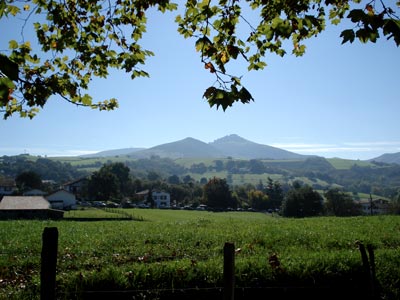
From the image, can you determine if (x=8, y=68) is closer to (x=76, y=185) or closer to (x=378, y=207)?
(x=76, y=185)

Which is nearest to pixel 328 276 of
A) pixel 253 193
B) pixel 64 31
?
pixel 64 31

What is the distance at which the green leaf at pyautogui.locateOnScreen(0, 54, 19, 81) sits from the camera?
9.09 ft

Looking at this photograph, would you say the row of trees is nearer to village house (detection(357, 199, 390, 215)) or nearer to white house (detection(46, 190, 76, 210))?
white house (detection(46, 190, 76, 210))

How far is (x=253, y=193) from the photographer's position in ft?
399

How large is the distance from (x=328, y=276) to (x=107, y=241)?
42.9 feet

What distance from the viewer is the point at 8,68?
2789 millimetres

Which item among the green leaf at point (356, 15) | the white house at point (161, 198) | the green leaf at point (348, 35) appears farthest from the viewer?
the white house at point (161, 198)

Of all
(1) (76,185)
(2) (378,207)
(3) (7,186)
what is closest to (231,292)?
(2) (378,207)

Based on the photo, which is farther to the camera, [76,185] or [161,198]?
[76,185]

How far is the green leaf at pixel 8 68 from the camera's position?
2.77 metres

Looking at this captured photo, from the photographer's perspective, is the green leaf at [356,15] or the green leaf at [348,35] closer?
the green leaf at [356,15]

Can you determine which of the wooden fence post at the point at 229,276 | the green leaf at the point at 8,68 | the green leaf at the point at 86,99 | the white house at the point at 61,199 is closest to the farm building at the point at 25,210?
the white house at the point at 61,199

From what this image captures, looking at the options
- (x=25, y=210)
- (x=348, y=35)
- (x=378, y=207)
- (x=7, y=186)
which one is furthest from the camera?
(x=378, y=207)

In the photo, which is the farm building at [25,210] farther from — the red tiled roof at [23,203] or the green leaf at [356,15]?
the green leaf at [356,15]
